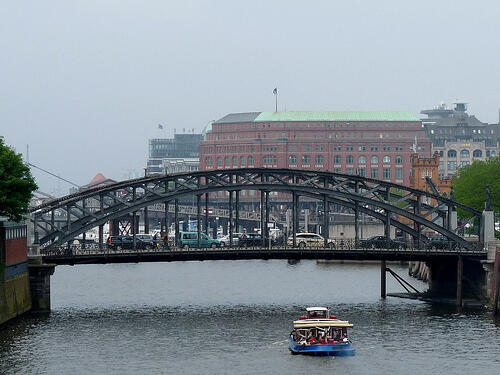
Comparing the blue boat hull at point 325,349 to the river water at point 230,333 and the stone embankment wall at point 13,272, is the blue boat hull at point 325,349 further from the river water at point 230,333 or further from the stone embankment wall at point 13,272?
the stone embankment wall at point 13,272

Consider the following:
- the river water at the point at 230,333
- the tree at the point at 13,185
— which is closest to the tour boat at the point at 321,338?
the river water at the point at 230,333

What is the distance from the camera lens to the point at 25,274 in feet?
356

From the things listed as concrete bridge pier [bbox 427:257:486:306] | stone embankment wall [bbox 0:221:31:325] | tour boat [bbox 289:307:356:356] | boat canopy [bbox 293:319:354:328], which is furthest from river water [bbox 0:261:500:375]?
concrete bridge pier [bbox 427:257:486:306]

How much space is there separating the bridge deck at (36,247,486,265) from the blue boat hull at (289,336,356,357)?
24.8 metres

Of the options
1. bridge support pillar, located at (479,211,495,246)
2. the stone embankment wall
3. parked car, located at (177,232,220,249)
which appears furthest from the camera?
parked car, located at (177,232,220,249)

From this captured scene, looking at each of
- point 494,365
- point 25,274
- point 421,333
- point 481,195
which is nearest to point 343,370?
point 494,365

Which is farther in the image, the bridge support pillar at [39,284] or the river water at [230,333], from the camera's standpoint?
the bridge support pillar at [39,284]

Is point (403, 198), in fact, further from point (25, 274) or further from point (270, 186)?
point (25, 274)

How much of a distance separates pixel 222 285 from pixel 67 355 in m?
60.2

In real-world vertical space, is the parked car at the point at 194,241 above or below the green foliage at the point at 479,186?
below

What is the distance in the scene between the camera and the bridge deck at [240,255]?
113125mm

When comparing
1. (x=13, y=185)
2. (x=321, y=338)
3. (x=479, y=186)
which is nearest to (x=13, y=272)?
(x=13, y=185)

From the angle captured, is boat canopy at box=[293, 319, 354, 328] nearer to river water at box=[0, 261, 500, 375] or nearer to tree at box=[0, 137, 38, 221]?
river water at box=[0, 261, 500, 375]

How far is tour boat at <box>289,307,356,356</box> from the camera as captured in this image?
90375 mm
